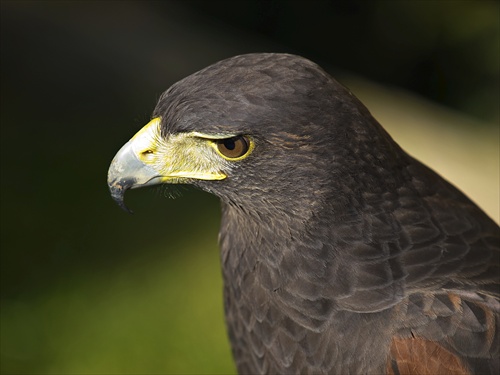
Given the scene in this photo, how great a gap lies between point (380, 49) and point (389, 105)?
47 centimetres

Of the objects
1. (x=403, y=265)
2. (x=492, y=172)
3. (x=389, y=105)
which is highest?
(x=389, y=105)

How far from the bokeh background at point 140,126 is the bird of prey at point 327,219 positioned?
189cm

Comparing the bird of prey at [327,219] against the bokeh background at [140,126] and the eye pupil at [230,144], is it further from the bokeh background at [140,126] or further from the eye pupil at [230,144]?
the bokeh background at [140,126]

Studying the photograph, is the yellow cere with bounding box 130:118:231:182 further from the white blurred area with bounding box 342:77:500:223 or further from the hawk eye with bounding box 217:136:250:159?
the white blurred area with bounding box 342:77:500:223

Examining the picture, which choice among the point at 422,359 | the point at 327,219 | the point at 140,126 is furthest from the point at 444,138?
the point at 422,359

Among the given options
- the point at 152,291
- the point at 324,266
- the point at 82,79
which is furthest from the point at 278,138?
the point at 82,79

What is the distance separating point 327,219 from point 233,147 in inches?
14.4

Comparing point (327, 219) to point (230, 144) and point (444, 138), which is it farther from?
point (444, 138)

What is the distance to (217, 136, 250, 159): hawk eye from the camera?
2.16 meters

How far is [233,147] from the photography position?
2178 millimetres

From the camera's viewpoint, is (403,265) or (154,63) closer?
(403,265)

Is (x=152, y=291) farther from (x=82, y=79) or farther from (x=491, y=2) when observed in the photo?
(x=491, y=2)

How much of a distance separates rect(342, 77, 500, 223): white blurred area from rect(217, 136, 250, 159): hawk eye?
110 inches

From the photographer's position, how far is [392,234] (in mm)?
2289
